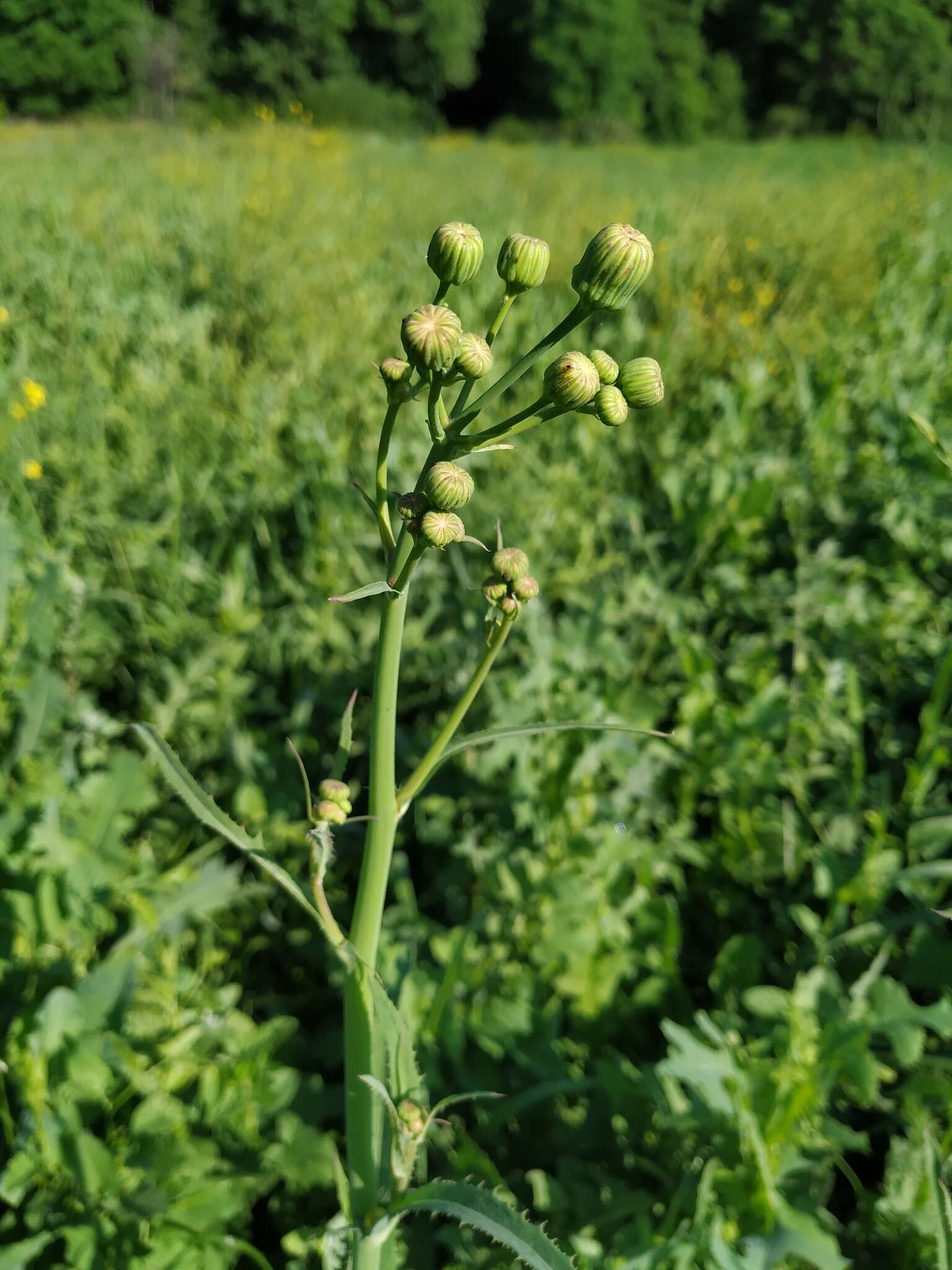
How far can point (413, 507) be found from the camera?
0.76 m

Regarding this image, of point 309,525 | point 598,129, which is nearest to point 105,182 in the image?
point 309,525

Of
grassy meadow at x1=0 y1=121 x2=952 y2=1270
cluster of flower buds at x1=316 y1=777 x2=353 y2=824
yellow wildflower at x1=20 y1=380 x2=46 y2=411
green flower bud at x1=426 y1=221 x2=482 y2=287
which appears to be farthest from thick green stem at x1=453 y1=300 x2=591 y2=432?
yellow wildflower at x1=20 y1=380 x2=46 y2=411

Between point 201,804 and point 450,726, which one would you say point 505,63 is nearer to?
point 450,726

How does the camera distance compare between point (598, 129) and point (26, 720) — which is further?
point (598, 129)

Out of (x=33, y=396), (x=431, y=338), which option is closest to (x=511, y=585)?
(x=431, y=338)

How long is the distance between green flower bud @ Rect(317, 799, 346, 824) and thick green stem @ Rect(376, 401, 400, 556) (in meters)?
0.26

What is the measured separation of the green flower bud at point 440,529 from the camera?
0.74 metres

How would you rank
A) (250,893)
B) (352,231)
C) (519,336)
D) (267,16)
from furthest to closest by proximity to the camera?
1. (267,16)
2. (352,231)
3. (519,336)
4. (250,893)

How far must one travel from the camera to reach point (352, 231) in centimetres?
606

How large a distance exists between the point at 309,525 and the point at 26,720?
3.09ft

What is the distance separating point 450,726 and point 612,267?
0.47 m

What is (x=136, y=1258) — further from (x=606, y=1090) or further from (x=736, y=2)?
(x=736, y=2)

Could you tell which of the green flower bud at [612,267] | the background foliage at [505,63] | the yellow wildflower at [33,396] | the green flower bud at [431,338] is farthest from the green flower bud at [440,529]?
the background foliage at [505,63]

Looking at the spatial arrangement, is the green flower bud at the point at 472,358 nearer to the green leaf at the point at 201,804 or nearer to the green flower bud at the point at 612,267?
the green flower bud at the point at 612,267
